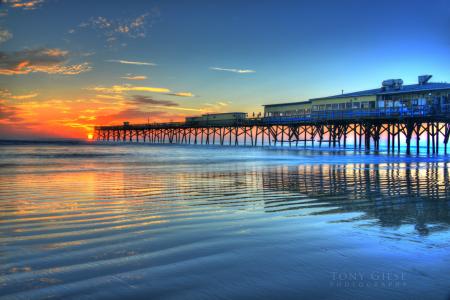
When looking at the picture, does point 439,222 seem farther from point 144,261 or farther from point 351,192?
point 144,261

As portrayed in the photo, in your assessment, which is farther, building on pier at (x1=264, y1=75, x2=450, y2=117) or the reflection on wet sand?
building on pier at (x1=264, y1=75, x2=450, y2=117)

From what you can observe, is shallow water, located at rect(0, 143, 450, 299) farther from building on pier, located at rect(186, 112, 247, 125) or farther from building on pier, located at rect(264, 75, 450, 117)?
building on pier, located at rect(186, 112, 247, 125)

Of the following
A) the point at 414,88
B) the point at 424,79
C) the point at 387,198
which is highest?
the point at 424,79

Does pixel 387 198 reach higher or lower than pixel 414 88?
lower

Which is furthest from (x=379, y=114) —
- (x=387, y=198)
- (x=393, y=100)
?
(x=387, y=198)

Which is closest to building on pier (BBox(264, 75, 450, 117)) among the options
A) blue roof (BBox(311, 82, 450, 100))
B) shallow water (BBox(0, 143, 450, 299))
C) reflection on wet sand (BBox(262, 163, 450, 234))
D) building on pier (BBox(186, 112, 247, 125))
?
blue roof (BBox(311, 82, 450, 100))

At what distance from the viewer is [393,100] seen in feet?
152

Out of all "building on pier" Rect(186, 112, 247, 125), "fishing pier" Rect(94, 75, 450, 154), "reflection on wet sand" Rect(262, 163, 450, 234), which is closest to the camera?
"reflection on wet sand" Rect(262, 163, 450, 234)

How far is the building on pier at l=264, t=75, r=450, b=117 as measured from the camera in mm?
41250

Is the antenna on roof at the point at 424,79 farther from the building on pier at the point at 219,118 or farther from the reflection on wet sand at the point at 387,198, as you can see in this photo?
the reflection on wet sand at the point at 387,198

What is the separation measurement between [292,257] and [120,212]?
12.5ft

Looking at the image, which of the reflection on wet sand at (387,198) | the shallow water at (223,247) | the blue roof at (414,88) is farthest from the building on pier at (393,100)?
the shallow water at (223,247)

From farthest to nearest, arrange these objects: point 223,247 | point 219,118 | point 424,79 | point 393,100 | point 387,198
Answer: point 219,118, point 424,79, point 393,100, point 387,198, point 223,247

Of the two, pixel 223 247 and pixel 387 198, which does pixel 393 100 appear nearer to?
pixel 387 198
